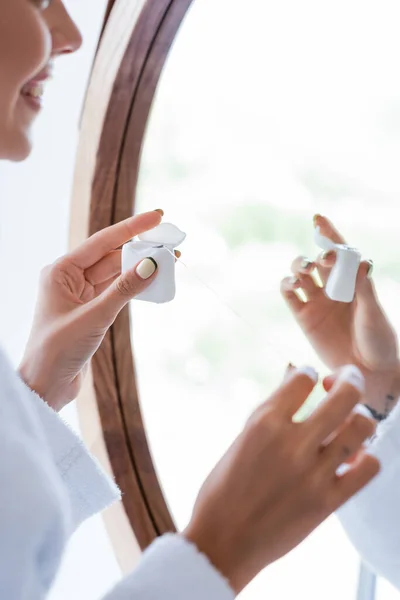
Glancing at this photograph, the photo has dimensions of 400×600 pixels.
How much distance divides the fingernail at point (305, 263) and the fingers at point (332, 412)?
13.4 inches

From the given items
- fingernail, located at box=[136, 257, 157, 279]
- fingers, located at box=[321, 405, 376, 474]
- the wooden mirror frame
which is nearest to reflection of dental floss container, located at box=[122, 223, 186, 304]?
fingernail, located at box=[136, 257, 157, 279]

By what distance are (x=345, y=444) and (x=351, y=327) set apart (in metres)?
0.35

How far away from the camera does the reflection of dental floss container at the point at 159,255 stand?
0.67 m

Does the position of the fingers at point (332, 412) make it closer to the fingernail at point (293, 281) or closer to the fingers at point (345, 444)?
the fingers at point (345, 444)

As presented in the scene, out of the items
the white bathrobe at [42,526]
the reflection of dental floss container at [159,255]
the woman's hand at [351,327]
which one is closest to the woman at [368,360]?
the woman's hand at [351,327]

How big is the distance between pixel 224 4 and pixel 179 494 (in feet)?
3.44

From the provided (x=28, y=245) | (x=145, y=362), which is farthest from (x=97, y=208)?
(x=145, y=362)

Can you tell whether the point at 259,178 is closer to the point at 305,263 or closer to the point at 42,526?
the point at 305,263

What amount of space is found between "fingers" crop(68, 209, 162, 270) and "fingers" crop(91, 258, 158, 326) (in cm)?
10

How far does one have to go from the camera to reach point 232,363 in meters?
1.43

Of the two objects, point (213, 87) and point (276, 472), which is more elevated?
point (213, 87)

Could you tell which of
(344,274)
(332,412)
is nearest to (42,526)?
(332,412)

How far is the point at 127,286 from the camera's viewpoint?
65 cm

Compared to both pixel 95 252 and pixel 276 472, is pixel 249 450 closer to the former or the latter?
pixel 276 472
